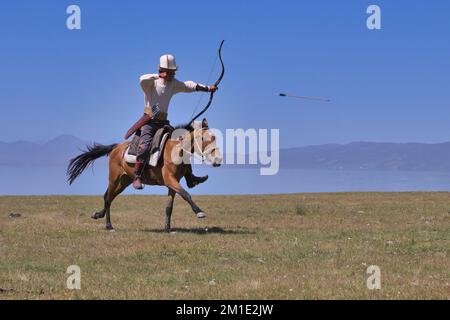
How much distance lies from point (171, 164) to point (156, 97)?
6.28 feet

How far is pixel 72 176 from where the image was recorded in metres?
21.1

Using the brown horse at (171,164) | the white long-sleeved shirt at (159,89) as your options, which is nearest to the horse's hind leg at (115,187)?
the brown horse at (171,164)

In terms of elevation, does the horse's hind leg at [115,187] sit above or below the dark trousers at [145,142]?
below

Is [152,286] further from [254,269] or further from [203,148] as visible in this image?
[203,148]

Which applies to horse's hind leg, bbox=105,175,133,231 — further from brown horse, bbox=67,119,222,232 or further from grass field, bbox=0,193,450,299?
grass field, bbox=0,193,450,299

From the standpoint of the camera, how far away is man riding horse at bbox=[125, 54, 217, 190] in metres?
18.1

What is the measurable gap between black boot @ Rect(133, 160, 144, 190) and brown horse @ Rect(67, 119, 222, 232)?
0.67ft

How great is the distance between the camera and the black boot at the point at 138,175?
60.2 ft

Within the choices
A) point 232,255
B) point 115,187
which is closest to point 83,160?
point 115,187

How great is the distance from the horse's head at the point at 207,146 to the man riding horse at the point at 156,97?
1350 millimetres

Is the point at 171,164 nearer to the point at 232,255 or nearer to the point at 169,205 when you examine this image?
the point at 169,205

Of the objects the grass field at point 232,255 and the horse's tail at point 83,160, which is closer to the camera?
the grass field at point 232,255

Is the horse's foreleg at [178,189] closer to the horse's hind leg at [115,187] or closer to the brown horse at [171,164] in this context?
the brown horse at [171,164]
